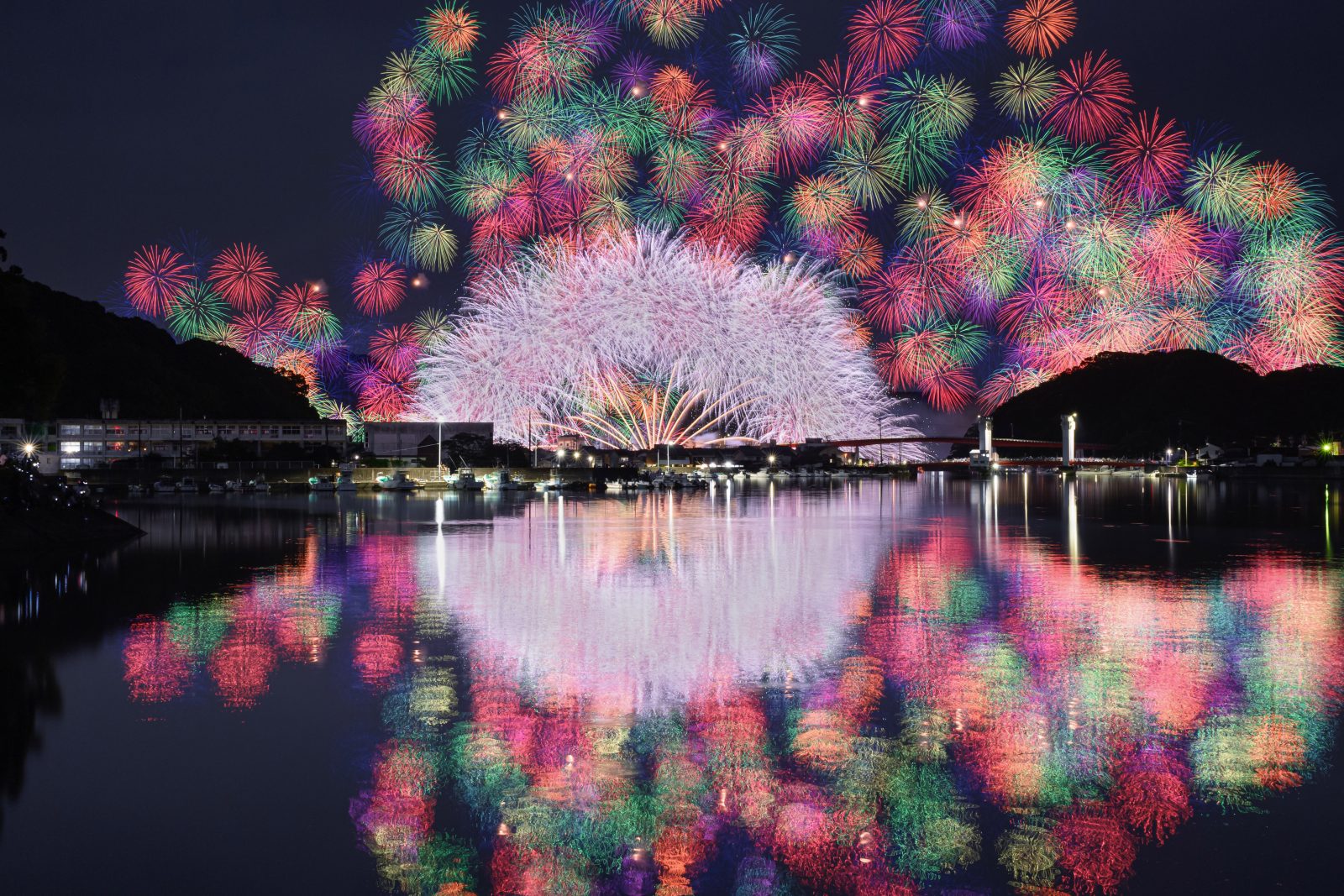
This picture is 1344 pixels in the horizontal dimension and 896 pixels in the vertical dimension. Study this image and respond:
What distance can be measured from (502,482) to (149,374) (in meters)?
84.8

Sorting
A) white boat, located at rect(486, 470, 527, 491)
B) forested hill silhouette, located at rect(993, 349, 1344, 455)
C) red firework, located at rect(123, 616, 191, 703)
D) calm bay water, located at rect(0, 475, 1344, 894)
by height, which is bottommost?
calm bay water, located at rect(0, 475, 1344, 894)

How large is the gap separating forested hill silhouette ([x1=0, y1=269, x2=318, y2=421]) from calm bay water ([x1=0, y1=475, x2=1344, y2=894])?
121078mm

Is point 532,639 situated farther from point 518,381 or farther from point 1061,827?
point 518,381

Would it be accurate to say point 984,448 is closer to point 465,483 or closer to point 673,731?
point 465,483

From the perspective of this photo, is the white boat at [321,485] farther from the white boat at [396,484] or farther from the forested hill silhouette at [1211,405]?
the forested hill silhouette at [1211,405]

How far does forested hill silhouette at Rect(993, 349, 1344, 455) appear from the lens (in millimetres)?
156875

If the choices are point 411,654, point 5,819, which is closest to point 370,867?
point 5,819

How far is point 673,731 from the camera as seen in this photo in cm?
1091

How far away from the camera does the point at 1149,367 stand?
19012 cm

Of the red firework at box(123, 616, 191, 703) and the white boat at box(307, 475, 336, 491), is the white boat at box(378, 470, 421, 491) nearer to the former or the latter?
the white boat at box(307, 475, 336, 491)

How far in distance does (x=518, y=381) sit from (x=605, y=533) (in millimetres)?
52852

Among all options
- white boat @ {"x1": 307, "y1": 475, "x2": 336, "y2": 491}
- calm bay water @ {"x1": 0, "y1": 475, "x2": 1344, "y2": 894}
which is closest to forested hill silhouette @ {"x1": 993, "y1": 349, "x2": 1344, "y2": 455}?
white boat @ {"x1": 307, "y1": 475, "x2": 336, "y2": 491}

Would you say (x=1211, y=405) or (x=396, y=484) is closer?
(x=396, y=484)

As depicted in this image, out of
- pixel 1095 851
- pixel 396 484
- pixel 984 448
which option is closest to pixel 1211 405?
pixel 984 448
